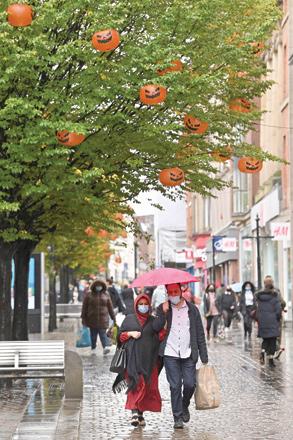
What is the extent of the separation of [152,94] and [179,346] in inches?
250

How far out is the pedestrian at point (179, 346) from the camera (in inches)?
562

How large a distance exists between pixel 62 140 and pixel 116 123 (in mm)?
1885

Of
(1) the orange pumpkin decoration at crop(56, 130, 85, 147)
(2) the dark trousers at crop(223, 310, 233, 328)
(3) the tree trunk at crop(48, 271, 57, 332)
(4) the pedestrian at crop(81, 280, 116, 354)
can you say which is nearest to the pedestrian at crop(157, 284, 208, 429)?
(1) the orange pumpkin decoration at crop(56, 130, 85, 147)

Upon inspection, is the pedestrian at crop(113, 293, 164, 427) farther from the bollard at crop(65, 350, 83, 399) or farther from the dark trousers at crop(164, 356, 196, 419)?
the bollard at crop(65, 350, 83, 399)

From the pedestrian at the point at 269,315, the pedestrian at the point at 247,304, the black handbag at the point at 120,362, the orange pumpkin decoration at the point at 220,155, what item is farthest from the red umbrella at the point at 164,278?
the pedestrian at the point at 247,304

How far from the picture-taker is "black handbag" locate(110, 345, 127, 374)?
14.7 meters

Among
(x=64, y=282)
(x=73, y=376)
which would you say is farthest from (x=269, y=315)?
Result: (x=64, y=282)

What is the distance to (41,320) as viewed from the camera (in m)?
39.0

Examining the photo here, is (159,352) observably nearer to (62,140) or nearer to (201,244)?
(62,140)

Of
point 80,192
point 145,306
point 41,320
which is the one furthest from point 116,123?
point 41,320

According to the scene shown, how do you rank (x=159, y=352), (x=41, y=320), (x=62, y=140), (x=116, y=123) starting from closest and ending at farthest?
(x=159, y=352) < (x=62, y=140) < (x=116, y=123) < (x=41, y=320)

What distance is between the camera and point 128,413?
16.2m

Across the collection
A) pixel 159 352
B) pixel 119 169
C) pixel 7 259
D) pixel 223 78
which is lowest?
pixel 159 352

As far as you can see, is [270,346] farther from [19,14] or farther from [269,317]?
[19,14]
